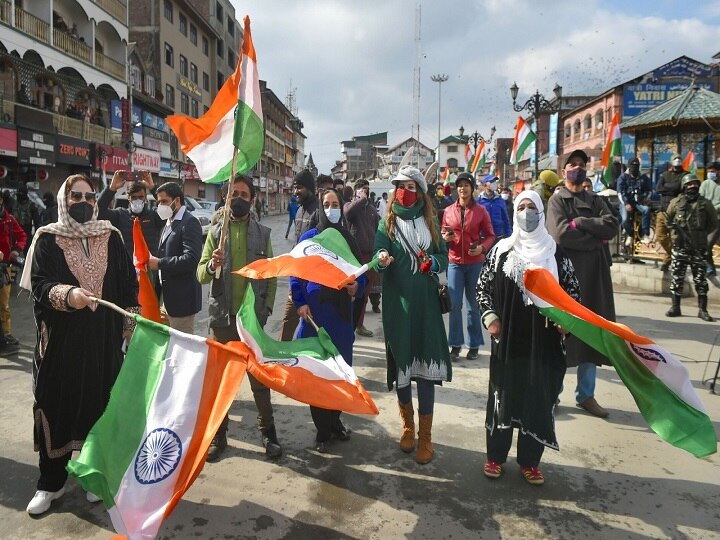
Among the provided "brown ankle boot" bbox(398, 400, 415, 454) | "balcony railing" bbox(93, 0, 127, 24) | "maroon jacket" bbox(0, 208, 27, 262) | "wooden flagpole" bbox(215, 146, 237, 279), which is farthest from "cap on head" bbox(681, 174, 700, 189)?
"balcony railing" bbox(93, 0, 127, 24)

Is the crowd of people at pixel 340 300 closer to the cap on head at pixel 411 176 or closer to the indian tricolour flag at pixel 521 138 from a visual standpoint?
the cap on head at pixel 411 176

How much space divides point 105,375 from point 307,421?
1.72 metres

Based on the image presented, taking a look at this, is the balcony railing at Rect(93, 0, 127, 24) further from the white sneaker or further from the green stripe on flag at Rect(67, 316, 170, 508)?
the green stripe on flag at Rect(67, 316, 170, 508)

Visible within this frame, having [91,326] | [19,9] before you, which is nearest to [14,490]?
[91,326]

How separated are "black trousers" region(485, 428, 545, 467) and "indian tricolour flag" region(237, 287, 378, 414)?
3.67ft

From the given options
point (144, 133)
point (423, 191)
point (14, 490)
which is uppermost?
point (144, 133)

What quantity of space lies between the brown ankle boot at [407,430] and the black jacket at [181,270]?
2016 millimetres

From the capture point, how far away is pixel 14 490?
3.29 meters

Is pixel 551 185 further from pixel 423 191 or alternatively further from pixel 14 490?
pixel 14 490

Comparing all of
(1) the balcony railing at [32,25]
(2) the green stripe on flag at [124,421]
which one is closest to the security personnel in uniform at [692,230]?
(2) the green stripe on flag at [124,421]

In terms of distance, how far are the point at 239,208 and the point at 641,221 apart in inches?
439

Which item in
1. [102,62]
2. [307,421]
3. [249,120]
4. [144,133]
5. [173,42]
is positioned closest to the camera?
[249,120]

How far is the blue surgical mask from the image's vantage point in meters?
4.11

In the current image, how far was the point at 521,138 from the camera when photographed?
1226 centimetres
